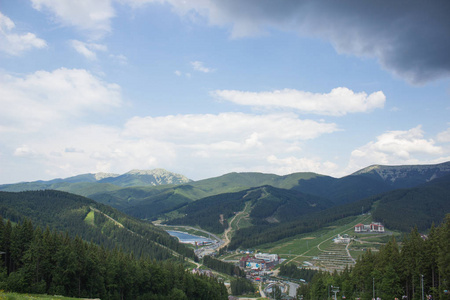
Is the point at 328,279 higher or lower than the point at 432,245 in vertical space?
lower

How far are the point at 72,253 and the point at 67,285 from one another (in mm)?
7278

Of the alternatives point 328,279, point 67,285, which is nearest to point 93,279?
point 67,285

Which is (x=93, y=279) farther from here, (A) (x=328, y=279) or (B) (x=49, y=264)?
(A) (x=328, y=279)

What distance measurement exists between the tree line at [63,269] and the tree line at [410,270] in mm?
53017

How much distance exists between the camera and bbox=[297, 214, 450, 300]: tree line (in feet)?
188

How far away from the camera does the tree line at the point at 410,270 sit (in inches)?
2253

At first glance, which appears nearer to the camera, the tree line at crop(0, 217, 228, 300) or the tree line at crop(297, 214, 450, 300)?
the tree line at crop(297, 214, 450, 300)

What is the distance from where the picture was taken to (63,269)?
204 ft

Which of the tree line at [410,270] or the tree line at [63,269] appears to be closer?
the tree line at [410,270]

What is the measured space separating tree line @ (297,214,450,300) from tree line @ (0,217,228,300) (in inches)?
2087

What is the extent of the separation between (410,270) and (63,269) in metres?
75.2

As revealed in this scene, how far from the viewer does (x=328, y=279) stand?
3733 inches

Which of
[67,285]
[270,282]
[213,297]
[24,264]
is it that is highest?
[24,264]

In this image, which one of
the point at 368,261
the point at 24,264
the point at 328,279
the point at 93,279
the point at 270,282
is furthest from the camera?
the point at 270,282
